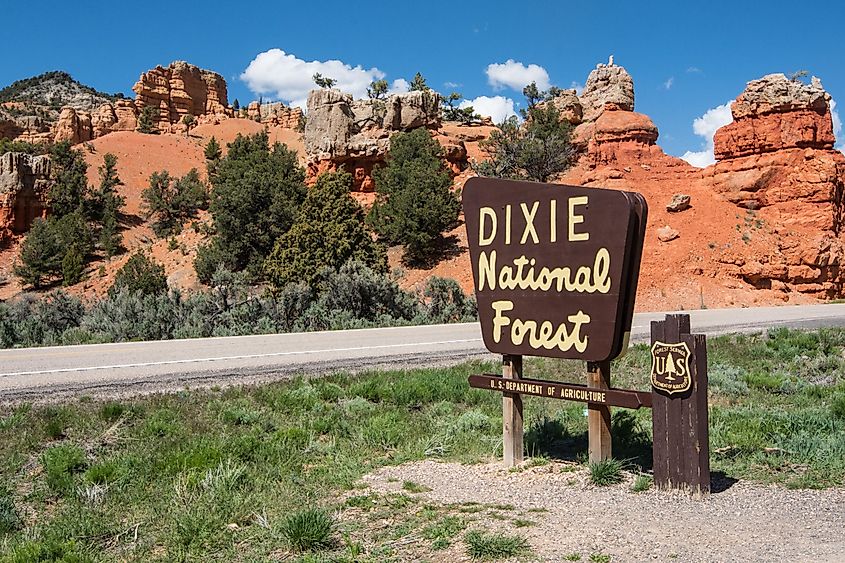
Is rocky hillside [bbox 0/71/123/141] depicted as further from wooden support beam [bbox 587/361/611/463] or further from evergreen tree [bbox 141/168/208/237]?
wooden support beam [bbox 587/361/611/463]

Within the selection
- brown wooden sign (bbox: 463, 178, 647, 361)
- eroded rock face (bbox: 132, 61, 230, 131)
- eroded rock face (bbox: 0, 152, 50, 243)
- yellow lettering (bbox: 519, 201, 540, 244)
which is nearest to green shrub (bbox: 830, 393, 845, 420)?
brown wooden sign (bbox: 463, 178, 647, 361)

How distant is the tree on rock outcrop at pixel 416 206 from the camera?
38.2 m

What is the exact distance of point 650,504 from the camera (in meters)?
5.57

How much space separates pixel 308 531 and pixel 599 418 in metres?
2.90

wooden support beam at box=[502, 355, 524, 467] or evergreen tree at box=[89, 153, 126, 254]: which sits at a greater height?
evergreen tree at box=[89, 153, 126, 254]

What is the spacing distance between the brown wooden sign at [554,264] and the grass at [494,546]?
2.19 m

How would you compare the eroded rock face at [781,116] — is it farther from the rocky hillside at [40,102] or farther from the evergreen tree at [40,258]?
the rocky hillside at [40,102]

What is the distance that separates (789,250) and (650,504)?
116 ft

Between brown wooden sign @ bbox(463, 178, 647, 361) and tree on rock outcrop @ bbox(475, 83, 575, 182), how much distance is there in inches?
1375

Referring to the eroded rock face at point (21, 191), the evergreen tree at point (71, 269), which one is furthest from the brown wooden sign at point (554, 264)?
the eroded rock face at point (21, 191)

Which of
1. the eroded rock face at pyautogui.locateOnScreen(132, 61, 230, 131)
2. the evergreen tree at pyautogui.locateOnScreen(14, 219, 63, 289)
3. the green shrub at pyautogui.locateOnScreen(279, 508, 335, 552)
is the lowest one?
the green shrub at pyautogui.locateOnScreen(279, 508, 335, 552)

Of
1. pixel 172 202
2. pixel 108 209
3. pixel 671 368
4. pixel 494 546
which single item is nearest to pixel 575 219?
pixel 671 368

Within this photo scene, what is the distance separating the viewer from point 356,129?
50188 mm

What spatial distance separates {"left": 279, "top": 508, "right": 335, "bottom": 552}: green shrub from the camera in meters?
4.82
